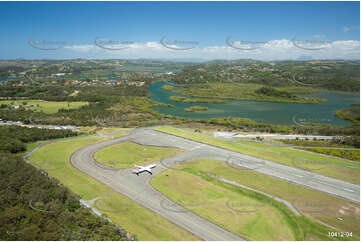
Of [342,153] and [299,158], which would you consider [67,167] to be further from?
[342,153]

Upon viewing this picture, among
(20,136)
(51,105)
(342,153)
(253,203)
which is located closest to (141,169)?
(253,203)

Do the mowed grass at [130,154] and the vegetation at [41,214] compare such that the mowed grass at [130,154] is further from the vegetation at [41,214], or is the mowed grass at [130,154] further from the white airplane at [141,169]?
the vegetation at [41,214]

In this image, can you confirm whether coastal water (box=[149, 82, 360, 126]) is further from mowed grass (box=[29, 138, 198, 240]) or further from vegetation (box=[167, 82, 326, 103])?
mowed grass (box=[29, 138, 198, 240])

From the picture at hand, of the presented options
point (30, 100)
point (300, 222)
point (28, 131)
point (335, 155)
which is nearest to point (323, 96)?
point (335, 155)

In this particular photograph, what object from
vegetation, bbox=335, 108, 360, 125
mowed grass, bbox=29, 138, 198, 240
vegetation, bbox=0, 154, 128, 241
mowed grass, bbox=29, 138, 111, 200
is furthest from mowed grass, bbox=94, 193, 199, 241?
vegetation, bbox=335, 108, 360, 125

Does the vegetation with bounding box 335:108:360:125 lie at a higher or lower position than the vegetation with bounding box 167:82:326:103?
lower

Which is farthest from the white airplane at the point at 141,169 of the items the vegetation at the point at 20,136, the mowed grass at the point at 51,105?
the mowed grass at the point at 51,105
